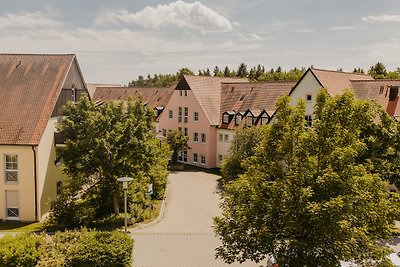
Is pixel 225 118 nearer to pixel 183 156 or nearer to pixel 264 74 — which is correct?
pixel 183 156

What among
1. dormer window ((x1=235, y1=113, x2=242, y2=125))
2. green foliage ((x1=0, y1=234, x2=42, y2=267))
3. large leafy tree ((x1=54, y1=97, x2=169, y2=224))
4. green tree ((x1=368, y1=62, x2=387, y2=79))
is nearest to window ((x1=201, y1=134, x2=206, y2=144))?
dormer window ((x1=235, y1=113, x2=242, y2=125))

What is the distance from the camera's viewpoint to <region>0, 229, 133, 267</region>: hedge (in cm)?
1605

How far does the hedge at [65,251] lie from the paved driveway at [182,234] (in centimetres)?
363

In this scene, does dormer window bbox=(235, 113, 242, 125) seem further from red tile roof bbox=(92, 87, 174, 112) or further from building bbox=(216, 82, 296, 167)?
red tile roof bbox=(92, 87, 174, 112)

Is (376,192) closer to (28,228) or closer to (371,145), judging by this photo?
(371,145)

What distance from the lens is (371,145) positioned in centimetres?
2048

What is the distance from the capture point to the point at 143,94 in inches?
2442

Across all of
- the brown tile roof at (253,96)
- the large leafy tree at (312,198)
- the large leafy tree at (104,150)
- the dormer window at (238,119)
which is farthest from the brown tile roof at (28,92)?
the brown tile roof at (253,96)

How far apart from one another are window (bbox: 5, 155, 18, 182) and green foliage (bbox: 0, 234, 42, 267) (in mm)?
11284

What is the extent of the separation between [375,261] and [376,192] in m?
2.10

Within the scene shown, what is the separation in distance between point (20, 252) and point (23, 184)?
39.6 feet

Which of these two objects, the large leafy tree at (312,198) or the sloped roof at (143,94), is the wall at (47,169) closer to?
the large leafy tree at (312,198)

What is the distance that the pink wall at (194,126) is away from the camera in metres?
46.9

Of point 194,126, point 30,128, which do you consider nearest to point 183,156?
point 194,126
